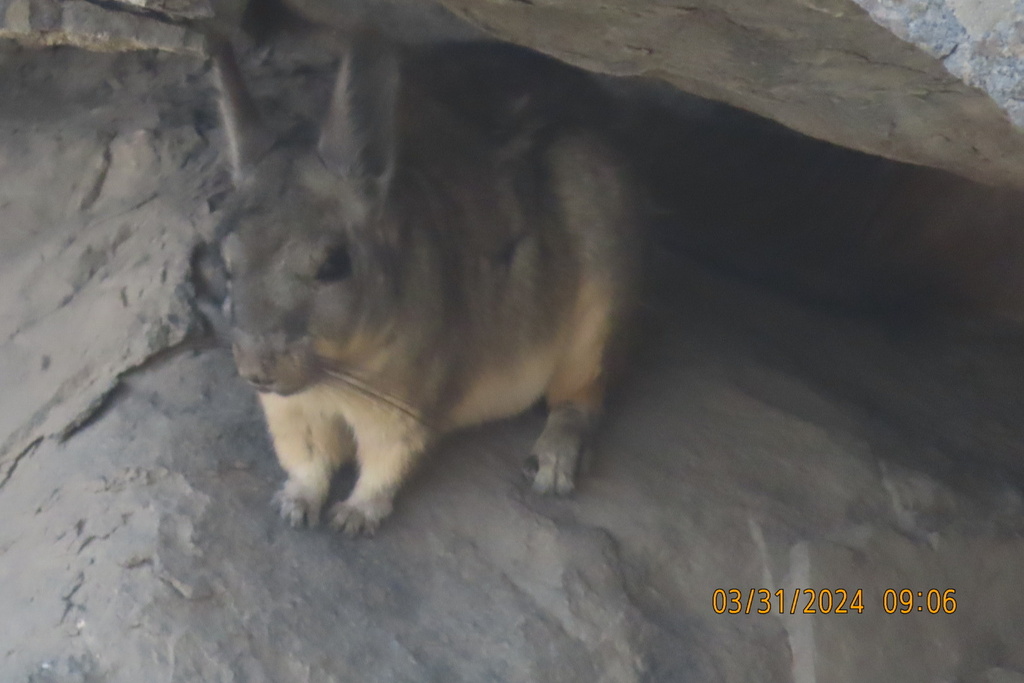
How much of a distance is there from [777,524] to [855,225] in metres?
2.27

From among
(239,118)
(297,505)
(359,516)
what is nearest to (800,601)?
(359,516)

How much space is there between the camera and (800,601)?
365cm

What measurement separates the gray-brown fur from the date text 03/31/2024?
2.22 feet

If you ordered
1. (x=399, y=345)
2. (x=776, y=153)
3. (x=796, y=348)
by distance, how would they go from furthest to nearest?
(x=776, y=153) → (x=796, y=348) → (x=399, y=345)

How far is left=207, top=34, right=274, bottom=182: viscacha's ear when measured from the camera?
11.0 feet

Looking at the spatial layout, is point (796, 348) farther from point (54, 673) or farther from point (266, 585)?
point (54, 673)

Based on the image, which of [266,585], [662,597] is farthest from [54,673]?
[662,597]

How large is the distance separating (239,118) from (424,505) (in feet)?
4.57

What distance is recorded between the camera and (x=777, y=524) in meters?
3.86

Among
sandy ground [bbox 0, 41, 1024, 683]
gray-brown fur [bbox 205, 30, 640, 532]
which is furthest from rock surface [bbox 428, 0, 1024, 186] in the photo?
sandy ground [bbox 0, 41, 1024, 683]

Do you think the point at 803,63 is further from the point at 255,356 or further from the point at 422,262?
the point at 255,356

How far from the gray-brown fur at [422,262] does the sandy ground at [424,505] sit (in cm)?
18

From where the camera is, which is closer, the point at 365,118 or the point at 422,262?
the point at 365,118

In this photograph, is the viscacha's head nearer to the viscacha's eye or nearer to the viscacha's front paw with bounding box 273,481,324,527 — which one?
the viscacha's eye
